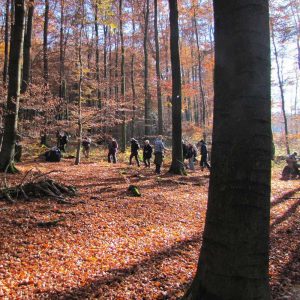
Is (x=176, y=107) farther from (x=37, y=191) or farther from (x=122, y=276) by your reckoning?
(x=122, y=276)

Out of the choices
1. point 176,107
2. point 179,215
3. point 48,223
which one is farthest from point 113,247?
point 176,107

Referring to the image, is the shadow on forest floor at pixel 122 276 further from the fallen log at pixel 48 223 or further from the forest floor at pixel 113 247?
the fallen log at pixel 48 223

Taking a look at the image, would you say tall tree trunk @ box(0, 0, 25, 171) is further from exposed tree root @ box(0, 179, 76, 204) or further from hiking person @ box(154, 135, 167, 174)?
hiking person @ box(154, 135, 167, 174)

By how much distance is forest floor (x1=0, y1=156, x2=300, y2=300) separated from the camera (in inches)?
166

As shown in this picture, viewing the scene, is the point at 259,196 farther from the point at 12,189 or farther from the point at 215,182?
the point at 12,189

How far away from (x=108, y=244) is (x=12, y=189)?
3.31m

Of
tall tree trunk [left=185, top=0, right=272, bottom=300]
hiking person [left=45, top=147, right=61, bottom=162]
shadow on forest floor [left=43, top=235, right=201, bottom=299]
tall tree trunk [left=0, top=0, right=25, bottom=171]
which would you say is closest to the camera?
tall tree trunk [left=185, top=0, right=272, bottom=300]

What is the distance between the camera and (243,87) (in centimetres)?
257

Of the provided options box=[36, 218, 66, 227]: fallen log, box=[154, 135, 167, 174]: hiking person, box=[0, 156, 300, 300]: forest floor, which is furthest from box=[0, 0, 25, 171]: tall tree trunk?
box=[154, 135, 167, 174]: hiking person

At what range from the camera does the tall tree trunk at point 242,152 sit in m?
2.57

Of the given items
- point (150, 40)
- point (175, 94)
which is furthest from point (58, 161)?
point (150, 40)

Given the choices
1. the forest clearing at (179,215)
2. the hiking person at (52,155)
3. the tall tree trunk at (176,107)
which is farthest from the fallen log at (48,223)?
the hiking person at (52,155)

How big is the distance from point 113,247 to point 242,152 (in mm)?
3640

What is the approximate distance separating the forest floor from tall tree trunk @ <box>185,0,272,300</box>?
1.71 metres
